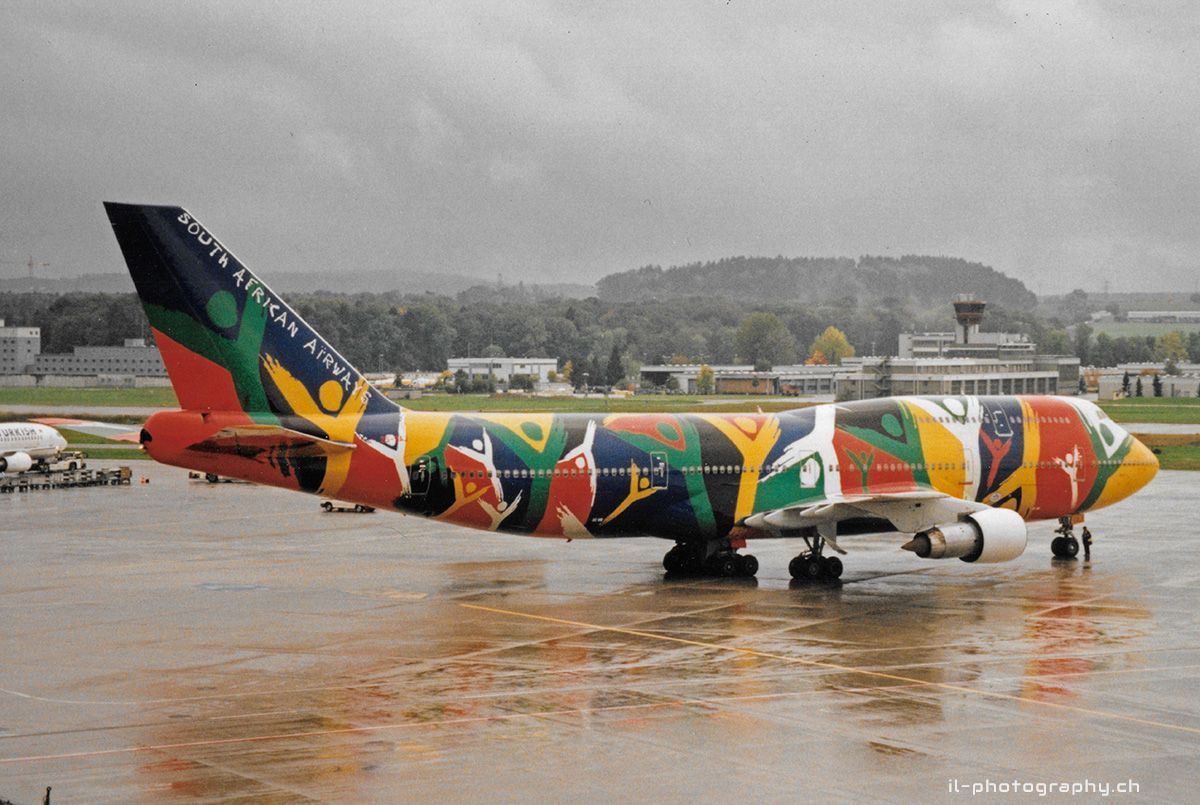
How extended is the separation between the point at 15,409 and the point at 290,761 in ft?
334

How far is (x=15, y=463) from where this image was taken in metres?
64.5

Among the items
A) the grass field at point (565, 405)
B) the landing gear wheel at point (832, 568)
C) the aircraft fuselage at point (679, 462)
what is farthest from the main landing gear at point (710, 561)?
the grass field at point (565, 405)

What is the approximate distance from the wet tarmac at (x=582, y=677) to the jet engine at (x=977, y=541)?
118 centimetres

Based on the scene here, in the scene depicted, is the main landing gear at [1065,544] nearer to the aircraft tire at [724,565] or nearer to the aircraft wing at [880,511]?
the aircraft wing at [880,511]

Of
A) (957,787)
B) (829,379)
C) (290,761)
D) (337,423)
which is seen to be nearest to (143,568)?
(337,423)

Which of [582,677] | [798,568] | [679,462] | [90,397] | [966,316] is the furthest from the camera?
[966,316]

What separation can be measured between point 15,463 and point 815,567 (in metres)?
47.7

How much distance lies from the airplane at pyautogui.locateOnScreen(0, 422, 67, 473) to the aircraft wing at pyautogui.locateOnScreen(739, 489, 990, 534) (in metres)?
44.5

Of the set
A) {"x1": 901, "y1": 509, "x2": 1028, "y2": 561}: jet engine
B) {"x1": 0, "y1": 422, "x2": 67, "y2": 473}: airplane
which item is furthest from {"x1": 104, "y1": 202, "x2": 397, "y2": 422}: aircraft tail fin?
{"x1": 0, "y1": 422, "x2": 67, "y2": 473}: airplane

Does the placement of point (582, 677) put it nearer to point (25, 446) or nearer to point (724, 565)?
point (724, 565)

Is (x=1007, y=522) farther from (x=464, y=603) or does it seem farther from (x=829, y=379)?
(x=829, y=379)

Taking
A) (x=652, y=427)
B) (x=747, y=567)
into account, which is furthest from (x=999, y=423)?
(x=652, y=427)

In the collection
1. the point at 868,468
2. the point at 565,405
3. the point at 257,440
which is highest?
the point at 565,405

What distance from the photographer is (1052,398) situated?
38.4 metres
